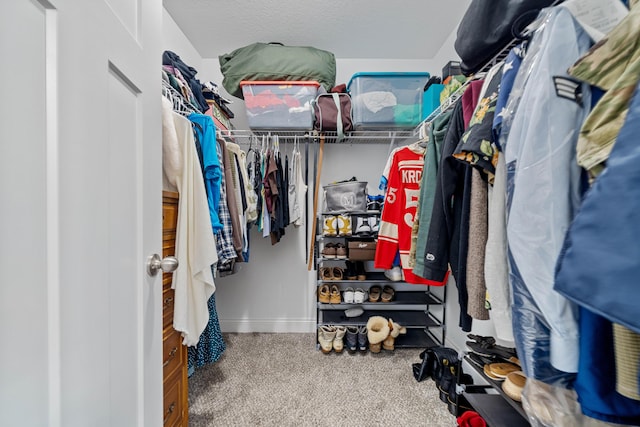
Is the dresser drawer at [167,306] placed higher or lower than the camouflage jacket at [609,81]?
lower

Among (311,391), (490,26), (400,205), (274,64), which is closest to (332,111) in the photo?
(274,64)

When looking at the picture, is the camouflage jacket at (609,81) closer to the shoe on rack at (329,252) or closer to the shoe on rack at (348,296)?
the shoe on rack at (329,252)

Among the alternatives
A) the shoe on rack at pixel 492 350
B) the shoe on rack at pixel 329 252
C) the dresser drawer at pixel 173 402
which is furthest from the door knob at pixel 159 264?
the shoe on rack at pixel 329 252

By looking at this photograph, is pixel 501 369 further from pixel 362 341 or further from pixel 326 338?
pixel 326 338

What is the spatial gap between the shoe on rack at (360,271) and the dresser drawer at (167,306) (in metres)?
1.38

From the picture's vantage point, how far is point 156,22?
0.68 metres

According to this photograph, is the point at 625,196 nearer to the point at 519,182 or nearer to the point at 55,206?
the point at 519,182

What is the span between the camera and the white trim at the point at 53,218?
1.17 feet

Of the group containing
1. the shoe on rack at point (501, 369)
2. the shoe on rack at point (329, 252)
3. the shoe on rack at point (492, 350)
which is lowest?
the shoe on rack at point (501, 369)

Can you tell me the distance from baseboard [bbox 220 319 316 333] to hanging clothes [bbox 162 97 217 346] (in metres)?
1.23

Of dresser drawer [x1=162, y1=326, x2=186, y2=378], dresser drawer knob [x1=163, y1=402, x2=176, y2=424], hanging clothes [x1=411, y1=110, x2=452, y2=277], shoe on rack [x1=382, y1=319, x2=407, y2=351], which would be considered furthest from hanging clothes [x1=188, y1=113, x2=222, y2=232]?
shoe on rack [x1=382, y1=319, x2=407, y2=351]

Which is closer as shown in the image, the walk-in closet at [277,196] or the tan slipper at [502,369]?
the walk-in closet at [277,196]

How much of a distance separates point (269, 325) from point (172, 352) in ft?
4.23

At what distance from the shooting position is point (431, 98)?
1615mm
